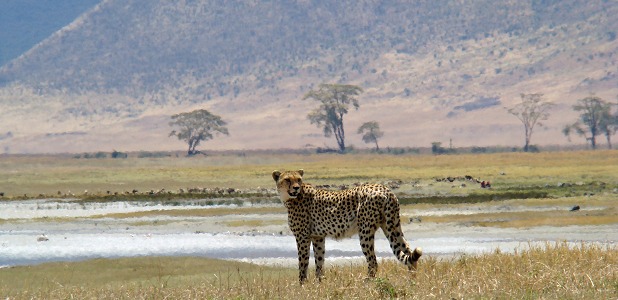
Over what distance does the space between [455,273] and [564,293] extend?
251cm

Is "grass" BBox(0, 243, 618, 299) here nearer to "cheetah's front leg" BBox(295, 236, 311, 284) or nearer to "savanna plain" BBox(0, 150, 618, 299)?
"savanna plain" BBox(0, 150, 618, 299)

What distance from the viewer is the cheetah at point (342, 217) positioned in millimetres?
17250

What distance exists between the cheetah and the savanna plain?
15.0 inches

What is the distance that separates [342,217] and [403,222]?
18734 mm

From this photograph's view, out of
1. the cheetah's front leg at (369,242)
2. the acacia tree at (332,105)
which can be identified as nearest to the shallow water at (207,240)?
the cheetah's front leg at (369,242)

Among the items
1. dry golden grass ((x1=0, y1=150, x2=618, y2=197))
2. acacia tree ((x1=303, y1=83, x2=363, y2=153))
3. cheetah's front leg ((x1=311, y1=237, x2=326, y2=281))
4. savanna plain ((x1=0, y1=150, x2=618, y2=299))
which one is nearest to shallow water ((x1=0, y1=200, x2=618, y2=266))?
savanna plain ((x1=0, y1=150, x2=618, y2=299))

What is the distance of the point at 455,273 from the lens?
55.7ft

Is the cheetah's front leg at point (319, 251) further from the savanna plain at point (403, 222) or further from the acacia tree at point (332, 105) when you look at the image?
the acacia tree at point (332, 105)

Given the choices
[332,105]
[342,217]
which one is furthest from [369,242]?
[332,105]

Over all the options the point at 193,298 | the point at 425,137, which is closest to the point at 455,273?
the point at 193,298

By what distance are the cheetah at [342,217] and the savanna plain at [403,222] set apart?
382mm

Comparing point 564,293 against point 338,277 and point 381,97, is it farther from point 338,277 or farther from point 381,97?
point 381,97

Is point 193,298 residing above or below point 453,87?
below

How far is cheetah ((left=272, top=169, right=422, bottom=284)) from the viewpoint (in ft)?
56.6
